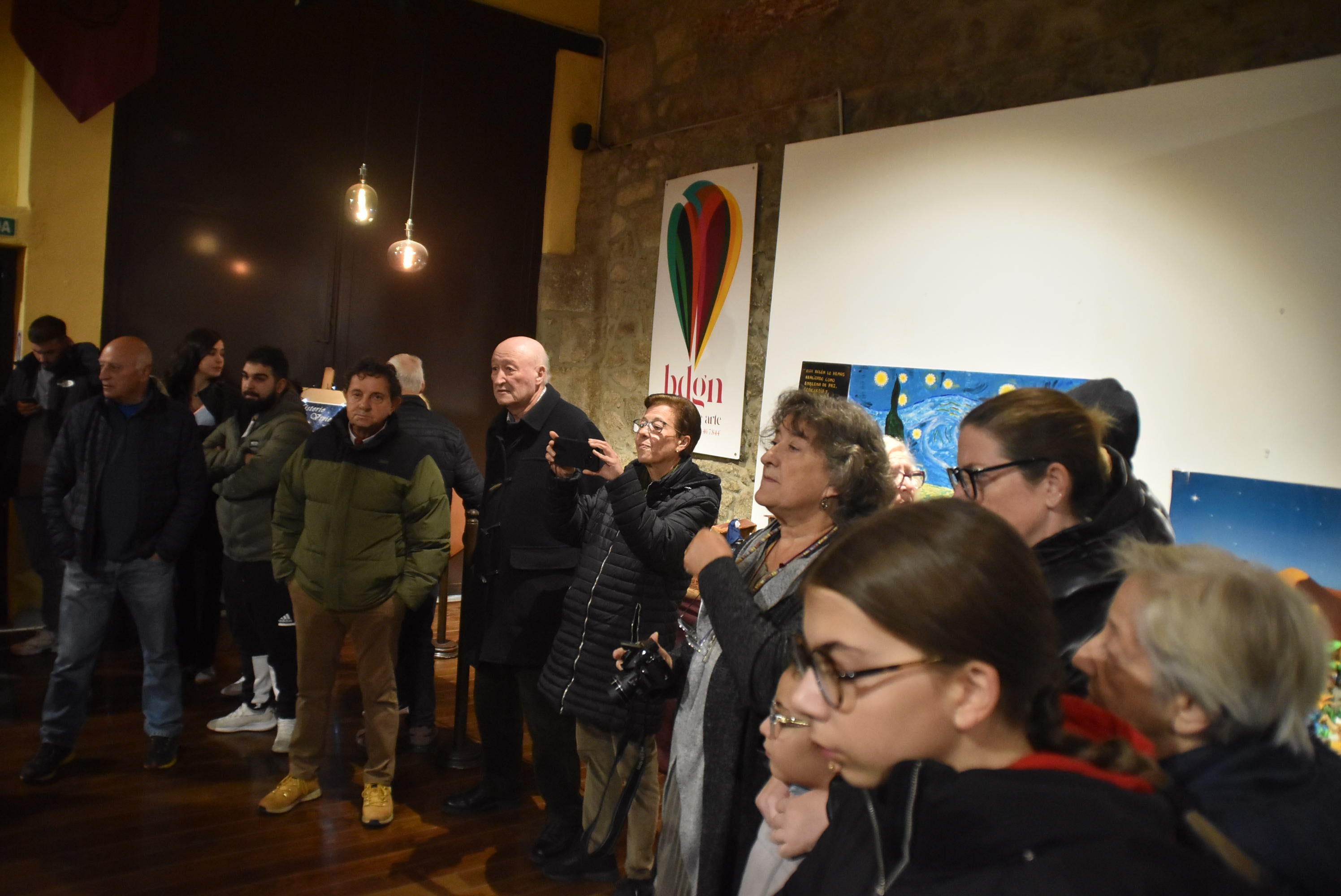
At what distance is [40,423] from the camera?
15.8ft

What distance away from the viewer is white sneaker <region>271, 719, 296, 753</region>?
12.3 feet

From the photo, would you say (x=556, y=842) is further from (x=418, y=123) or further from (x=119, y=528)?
(x=418, y=123)

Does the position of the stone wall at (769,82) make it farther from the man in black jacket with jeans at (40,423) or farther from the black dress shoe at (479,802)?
the man in black jacket with jeans at (40,423)

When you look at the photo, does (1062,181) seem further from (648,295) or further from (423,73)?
(423,73)

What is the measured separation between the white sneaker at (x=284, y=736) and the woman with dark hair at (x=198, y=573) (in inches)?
39.7

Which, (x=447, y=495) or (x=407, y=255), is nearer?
(x=447, y=495)

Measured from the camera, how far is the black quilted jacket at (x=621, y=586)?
2586 millimetres

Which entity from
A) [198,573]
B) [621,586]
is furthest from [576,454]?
[198,573]

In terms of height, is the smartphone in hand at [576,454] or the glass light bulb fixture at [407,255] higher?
the glass light bulb fixture at [407,255]

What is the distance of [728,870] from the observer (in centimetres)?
175

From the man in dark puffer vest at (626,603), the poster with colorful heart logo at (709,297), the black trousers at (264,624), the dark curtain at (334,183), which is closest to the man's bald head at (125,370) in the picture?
the black trousers at (264,624)

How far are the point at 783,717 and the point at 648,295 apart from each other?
530 cm

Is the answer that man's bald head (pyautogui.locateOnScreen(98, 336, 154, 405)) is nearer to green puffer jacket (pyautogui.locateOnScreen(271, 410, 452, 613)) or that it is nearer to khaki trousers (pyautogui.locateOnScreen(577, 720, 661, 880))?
green puffer jacket (pyautogui.locateOnScreen(271, 410, 452, 613))

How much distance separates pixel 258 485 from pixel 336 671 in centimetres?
102
